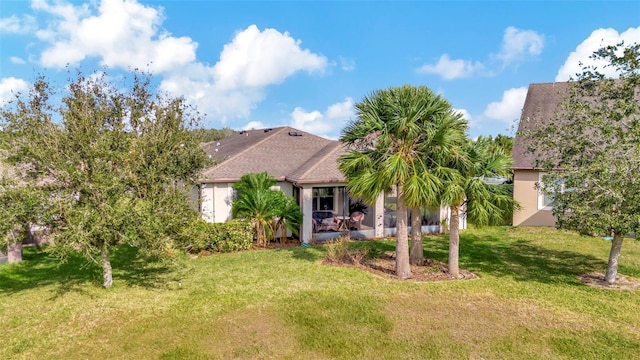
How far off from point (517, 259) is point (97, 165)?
1393cm

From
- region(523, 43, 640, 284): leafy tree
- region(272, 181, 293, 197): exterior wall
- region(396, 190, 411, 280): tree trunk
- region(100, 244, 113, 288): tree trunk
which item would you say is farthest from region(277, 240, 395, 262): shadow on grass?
region(523, 43, 640, 284): leafy tree

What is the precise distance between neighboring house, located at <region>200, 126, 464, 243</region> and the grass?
3.59 meters

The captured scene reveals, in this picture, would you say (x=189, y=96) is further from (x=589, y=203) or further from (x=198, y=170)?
(x=589, y=203)

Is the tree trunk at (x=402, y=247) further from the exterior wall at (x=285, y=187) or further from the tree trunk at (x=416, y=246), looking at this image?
the exterior wall at (x=285, y=187)

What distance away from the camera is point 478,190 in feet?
33.4

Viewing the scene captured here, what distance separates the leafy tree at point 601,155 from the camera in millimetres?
8555

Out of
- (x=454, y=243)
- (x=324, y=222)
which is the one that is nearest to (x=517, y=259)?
(x=454, y=243)

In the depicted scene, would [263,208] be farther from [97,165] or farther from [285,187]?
[97,165]

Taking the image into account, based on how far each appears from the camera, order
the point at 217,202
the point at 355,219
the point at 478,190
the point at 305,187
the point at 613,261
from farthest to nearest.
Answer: the point at 355,219 < the point at 217,202 < the point at 305,187 < the point at 478,190 < the point at 613,261

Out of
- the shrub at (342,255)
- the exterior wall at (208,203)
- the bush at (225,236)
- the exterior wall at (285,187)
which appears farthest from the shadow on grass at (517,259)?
the exterior wall at (208,203)

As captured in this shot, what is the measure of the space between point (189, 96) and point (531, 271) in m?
12.5

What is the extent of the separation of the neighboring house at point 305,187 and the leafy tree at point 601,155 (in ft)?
24.3

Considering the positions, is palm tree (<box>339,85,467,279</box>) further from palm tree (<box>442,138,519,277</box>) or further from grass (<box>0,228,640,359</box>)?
grass (<box>0,228,640,359</box>)

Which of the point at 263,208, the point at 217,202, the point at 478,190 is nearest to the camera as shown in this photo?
the point at 478,190
